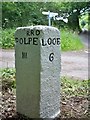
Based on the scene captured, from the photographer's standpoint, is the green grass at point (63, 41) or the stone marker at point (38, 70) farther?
the green grass at point (63, 41)

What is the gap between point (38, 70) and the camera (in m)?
2.39

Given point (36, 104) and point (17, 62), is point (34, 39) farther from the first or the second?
point (36, 104)

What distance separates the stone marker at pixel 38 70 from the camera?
2.39 meters

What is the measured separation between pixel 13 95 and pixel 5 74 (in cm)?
95

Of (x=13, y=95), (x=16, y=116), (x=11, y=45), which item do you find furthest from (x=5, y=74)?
(x=11, y=45)

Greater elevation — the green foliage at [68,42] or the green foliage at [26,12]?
the green foliage at [26,12]

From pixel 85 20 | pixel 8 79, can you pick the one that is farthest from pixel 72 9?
pixel 8 79

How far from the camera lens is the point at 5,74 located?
4.27 m

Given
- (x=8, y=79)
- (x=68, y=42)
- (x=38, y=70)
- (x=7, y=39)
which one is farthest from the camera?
(x=68, y=42)

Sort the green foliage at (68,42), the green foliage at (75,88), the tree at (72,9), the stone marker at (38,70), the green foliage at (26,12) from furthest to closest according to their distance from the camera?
the green foliage at (68,42)
the tree at (72,9)
the green foliage at (26,12)
the green foliage at (75,88)
the stone marker at (38,70)

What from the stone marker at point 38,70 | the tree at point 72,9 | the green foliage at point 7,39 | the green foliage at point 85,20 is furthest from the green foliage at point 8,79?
the green foliage at point 85,20

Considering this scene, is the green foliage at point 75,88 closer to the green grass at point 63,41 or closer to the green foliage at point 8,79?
the green foliage at point 8,79

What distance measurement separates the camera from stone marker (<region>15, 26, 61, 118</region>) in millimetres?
2395

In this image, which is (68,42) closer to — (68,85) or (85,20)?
(85,20)
